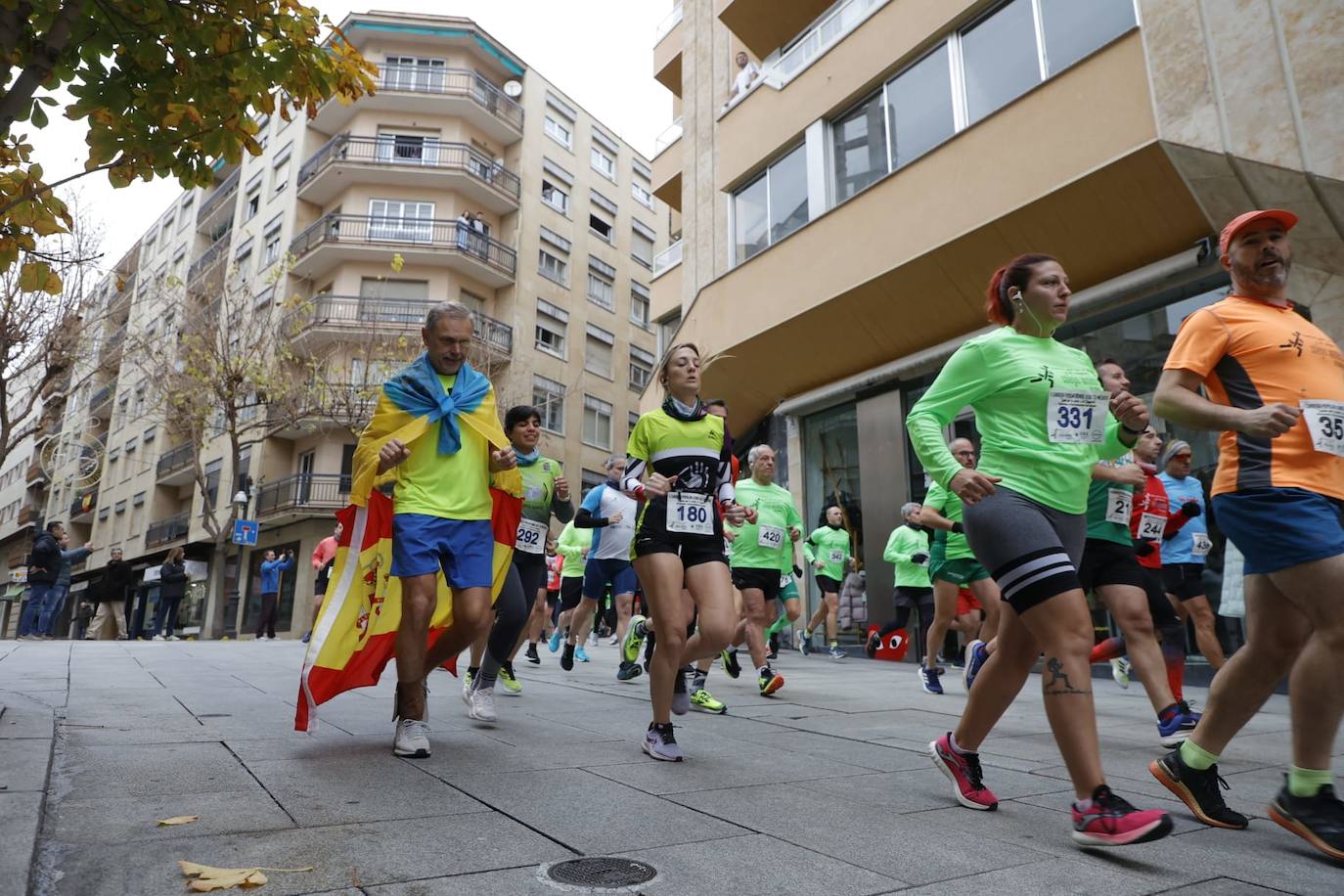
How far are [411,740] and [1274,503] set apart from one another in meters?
3.44

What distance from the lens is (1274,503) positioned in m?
2.91

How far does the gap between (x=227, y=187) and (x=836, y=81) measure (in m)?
36.7

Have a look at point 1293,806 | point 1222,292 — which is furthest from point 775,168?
point 1293,806

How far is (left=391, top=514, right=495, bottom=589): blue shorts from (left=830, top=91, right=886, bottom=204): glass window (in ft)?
34.1

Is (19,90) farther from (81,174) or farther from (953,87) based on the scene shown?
(953,87)

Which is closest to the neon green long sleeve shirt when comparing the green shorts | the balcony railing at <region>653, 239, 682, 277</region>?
Answer: the green shorts

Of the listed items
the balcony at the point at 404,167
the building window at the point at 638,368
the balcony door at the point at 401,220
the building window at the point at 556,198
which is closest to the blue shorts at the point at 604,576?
the balcony door at the point at 401,220

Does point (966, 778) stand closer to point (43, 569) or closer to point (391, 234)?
point (43, 569)

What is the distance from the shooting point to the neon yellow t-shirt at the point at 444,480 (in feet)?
14.5

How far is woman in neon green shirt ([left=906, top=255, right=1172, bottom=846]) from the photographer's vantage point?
2887 millimetres

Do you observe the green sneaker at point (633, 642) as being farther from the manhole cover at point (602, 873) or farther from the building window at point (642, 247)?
the building window at point (642, 247)

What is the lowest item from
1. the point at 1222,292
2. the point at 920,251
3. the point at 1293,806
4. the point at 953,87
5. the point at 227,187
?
the point at 1293,806

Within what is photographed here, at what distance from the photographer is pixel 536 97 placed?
1465 inches

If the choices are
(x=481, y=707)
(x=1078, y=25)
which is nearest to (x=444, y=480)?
(x=481, y=707)
